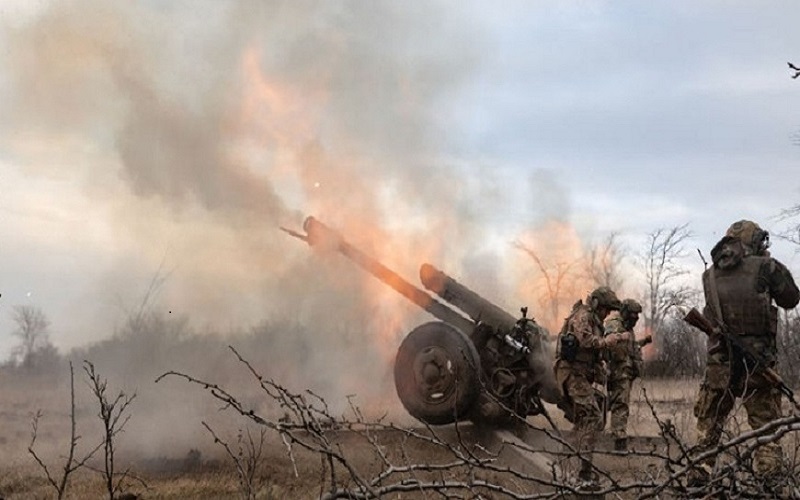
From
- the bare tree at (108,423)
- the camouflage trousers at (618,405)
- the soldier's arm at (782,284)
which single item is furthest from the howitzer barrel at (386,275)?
the bare tree at (108,423)

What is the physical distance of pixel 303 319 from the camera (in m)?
15.1

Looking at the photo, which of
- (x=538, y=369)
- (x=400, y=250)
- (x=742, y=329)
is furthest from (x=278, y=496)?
(x=400, y=250)

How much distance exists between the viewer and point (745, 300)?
6203 mm

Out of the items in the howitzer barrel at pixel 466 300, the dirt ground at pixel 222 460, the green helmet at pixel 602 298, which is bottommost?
the dirt ground at pixel 222 460

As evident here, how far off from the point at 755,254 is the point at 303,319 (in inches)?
397

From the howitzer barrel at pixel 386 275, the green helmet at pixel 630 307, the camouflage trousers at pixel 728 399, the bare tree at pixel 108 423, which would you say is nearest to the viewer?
the bare tree at pixel 108 423

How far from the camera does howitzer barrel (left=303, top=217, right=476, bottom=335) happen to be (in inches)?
390

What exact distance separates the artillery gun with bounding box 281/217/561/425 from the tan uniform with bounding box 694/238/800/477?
109 inches

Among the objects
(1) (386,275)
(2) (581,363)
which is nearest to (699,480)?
(2) (581,363)

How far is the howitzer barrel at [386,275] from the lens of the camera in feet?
32.5

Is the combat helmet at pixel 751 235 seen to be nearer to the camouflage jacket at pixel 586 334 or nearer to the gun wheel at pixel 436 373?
the camouflage jacket at pixel 586 334

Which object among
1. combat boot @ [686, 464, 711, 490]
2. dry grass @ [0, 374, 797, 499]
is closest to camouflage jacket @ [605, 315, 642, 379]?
dry grass @ [0, 374, 797, 499]

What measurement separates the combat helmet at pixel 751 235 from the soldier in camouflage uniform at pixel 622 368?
2.82 meters

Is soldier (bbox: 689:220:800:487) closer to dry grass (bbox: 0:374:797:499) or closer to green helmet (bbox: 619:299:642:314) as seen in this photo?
dry grass (bbox: 0:374:797:499)
